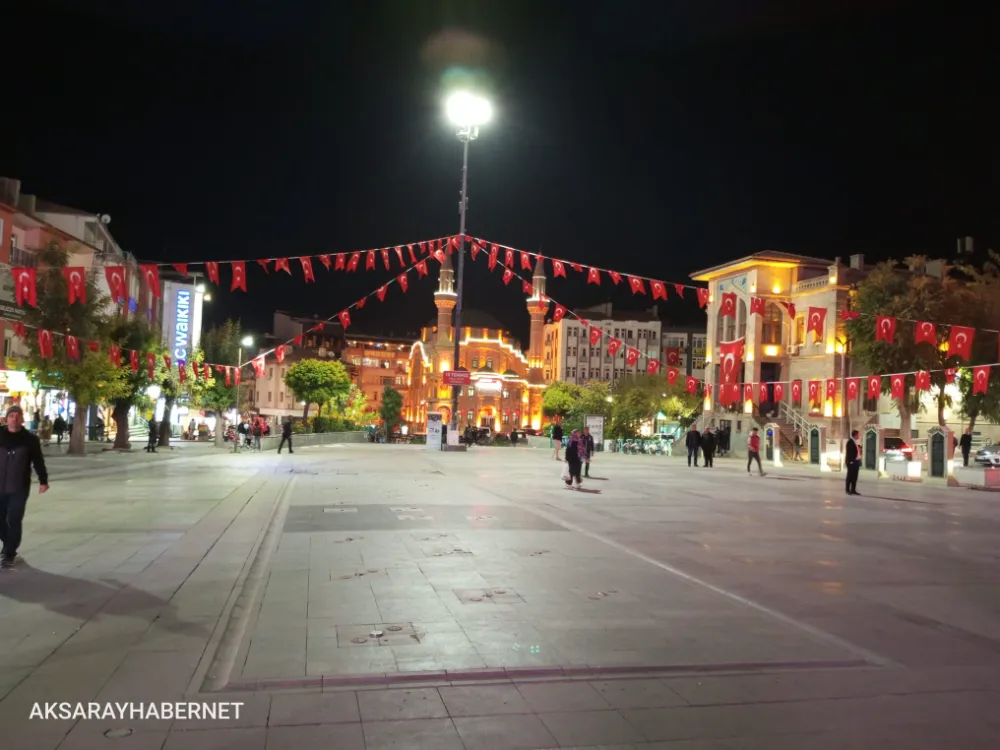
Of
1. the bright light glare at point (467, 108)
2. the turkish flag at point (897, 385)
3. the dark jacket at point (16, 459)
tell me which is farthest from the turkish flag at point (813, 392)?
the dark jacket at point (16, 459)

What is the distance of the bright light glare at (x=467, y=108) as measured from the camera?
99.0 ft

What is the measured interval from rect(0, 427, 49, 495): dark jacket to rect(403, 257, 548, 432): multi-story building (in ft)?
299

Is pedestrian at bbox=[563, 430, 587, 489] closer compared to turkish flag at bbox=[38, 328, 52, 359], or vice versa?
pedestrian at bbox=[563, 430, 587, 489]

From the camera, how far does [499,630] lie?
6.20 metres

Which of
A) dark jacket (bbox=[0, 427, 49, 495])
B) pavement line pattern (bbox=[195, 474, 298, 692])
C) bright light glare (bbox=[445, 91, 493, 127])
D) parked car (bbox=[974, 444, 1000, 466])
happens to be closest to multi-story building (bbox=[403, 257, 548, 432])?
parked car (bbox=[974, 444, 1000, 466])

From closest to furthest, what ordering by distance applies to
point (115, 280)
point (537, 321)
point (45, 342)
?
point (115, 280) < point (45, 342) < point (537, 321)

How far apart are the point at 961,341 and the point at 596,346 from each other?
82676 millimetres

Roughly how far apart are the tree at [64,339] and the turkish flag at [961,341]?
27.6 m

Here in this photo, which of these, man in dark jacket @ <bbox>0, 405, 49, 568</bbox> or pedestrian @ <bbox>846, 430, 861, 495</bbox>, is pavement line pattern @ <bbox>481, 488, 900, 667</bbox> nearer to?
man in dark jacket @ <bbox>0, 405, 49, 568</bbox>

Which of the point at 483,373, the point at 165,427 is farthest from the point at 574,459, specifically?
the point at 483,373

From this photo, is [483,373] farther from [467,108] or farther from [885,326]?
[885,326]

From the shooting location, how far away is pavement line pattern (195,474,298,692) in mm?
5070

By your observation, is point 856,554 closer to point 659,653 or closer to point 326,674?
point 659,653

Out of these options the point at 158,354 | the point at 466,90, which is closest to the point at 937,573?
the point at 466,90
